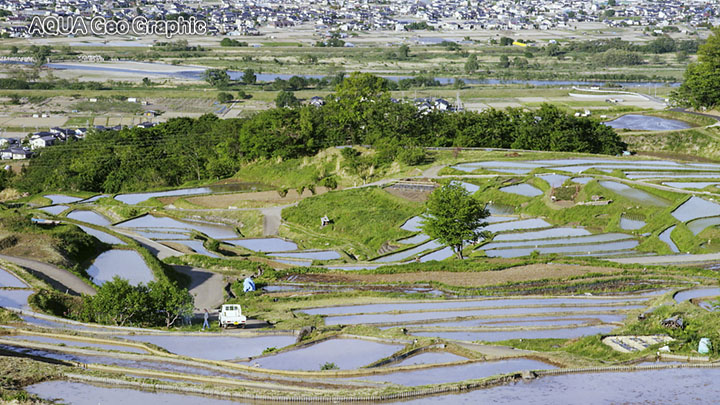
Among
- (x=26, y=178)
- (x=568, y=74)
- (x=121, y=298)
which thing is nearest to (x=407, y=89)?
(x=568, y=74)

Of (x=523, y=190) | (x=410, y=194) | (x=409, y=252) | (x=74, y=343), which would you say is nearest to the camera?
(x=74, y=343)

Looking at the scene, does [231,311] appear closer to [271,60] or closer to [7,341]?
[7,341]

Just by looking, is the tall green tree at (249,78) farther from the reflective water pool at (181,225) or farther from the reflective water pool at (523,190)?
the reflective water pool at (523,190)

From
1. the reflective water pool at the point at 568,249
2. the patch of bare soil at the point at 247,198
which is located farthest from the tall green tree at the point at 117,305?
the patch of bare soil at the point at 247,198

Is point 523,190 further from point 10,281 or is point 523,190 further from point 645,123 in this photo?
point 645,123

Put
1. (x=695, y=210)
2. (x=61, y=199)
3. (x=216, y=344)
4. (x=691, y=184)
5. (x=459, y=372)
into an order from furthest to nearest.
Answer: (x=61, y=199) → (x=691, y=184) → (x=695, y=210) → (x=216, y=344) → (x=459, y=372)

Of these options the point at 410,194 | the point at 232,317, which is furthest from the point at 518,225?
the point at 232,317
